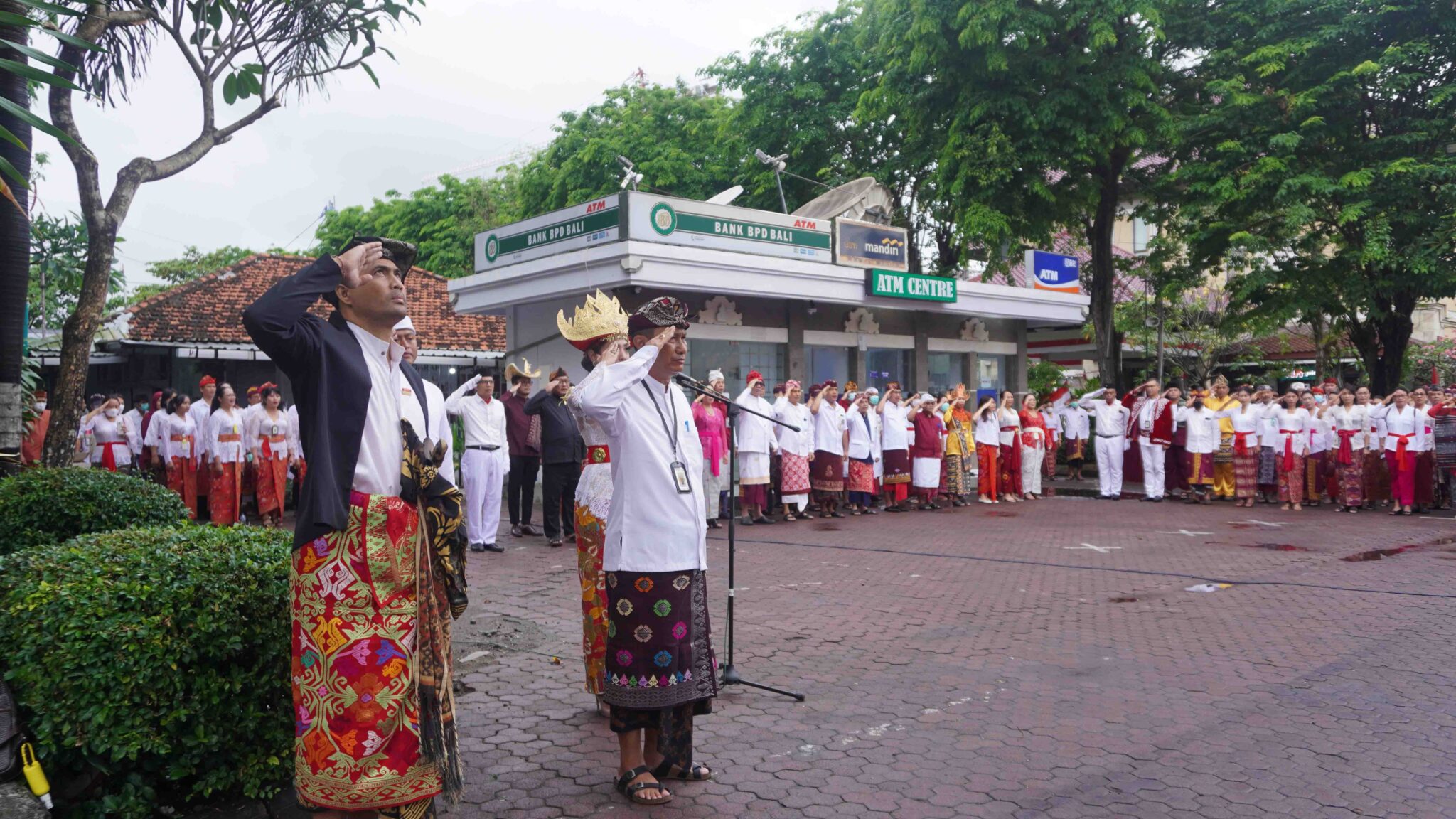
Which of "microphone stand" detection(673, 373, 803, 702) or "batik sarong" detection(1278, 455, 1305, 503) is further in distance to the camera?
"batik sarong" detection(1278, 455, 1305, 503)

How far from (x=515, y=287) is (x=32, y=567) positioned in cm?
1281

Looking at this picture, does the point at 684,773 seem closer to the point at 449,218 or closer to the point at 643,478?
the point at 643,478

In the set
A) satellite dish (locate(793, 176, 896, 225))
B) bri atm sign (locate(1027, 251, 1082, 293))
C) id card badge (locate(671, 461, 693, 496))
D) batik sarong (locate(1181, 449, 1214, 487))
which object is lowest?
batik sarong (locate(1181, 449, 1214, 487))

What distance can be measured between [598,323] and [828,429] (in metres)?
10.4

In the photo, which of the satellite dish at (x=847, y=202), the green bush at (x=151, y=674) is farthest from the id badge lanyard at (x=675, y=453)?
the satellite dish at (x=847, y=202)

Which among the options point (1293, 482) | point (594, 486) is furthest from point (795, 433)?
point (594, 486)

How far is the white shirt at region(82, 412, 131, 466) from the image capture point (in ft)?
47.2

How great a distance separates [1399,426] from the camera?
47.5 ft

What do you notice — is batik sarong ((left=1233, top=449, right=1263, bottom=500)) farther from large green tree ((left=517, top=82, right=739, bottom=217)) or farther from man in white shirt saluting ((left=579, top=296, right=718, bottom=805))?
large green tree ((left=517, top=82, right=739, bottom=217))

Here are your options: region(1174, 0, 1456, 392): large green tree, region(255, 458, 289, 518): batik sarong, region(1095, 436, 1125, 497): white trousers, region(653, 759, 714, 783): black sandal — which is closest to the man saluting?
region(653, 759, 714, 783): black sandal

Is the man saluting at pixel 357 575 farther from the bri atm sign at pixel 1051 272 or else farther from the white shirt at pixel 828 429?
the bri atm sign at pixel 1051 272

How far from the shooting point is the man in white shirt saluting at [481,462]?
1123 centimetres

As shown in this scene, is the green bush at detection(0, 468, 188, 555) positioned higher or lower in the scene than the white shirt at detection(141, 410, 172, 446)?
lower

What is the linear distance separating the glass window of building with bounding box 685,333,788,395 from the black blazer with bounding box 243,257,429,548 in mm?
11987
